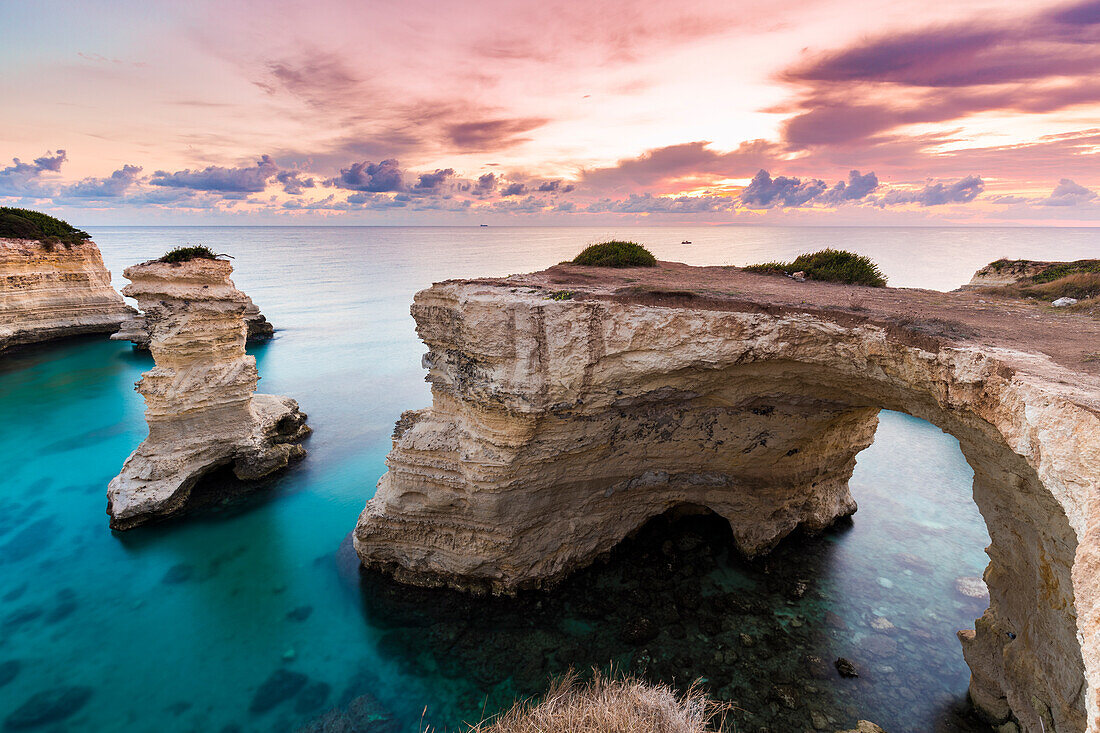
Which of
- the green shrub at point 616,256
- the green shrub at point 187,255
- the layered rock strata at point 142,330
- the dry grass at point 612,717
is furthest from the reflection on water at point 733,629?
the layered rock strata at point 142,330

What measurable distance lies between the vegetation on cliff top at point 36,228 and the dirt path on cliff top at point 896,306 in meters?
35.5

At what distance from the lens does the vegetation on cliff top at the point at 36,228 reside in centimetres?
2806

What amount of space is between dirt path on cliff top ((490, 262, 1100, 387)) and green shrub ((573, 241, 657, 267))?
2.30 m

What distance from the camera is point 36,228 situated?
29.5m

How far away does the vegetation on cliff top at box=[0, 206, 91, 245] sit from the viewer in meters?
28.1

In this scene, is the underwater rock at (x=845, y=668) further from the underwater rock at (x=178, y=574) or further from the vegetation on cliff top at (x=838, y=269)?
the underwater rock at (x=178, y=574)

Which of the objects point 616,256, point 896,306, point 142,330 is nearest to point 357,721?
point 896,306

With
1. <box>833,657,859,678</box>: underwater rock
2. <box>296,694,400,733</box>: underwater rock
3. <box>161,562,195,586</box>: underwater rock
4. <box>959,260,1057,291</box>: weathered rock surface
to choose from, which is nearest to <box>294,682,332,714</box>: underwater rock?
<box>296,694,400,733</box>: underwater rock

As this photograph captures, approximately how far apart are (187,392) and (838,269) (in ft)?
67.3

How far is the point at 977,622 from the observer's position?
8391mm

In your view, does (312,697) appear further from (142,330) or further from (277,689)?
(142,330)

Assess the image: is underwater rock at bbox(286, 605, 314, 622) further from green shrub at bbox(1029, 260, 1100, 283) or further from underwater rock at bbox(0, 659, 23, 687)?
green shrub at bbox(1029, 260, 1100, 283)

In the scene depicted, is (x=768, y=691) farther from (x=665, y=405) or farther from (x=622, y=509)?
(x=665, y=405)

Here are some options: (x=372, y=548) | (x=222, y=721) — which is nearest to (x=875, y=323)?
(x=372, y=548)
